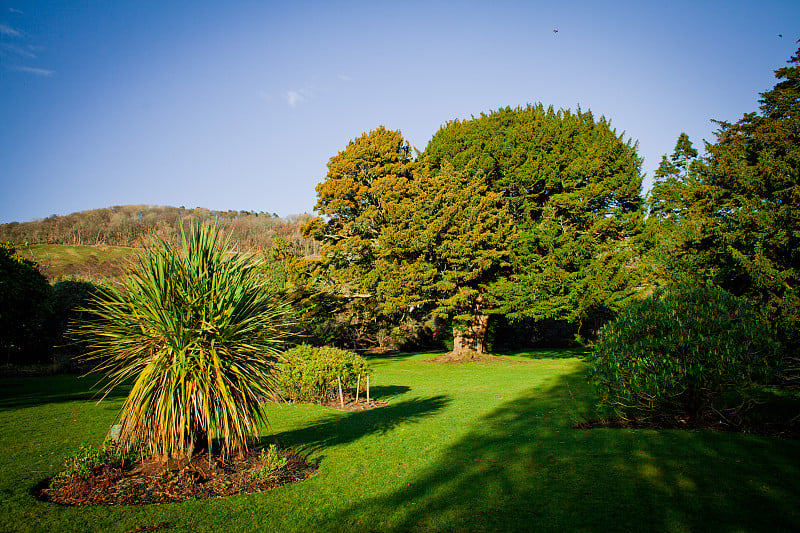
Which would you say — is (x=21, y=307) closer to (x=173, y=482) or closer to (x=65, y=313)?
(x=65, y=313)

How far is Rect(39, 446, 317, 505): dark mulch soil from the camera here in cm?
564

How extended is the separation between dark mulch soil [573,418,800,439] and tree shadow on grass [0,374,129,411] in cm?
1308

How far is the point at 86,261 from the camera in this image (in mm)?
72562

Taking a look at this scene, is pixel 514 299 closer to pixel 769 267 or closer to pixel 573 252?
pixel 573 252

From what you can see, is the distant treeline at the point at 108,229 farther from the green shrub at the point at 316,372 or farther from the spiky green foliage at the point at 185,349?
the spiky green foliage at the point at 185,349

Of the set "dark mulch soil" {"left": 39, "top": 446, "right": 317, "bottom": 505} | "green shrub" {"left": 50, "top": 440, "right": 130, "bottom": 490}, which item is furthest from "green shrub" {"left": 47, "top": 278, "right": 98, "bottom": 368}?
"dark mulch soil" {"left": 39, "top": 446, "right": 317, "bottom": 505}

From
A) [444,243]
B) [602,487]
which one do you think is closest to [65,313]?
[444,243]

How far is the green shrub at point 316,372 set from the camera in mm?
13477

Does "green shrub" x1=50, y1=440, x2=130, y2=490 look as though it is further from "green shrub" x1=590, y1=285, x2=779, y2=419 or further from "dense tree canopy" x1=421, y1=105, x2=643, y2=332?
"dense tree canopy" x1=421, y1=105, x2=643, y2=332

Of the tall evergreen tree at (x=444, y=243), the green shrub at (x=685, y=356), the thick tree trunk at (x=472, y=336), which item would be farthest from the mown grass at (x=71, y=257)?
the green shrub at (x=685, y=356)

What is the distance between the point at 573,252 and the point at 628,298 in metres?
3.69

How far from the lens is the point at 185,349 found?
625cm

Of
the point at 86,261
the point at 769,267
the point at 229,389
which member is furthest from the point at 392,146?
the point at 86,261

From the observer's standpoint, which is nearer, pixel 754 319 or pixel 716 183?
pixel 754 319
